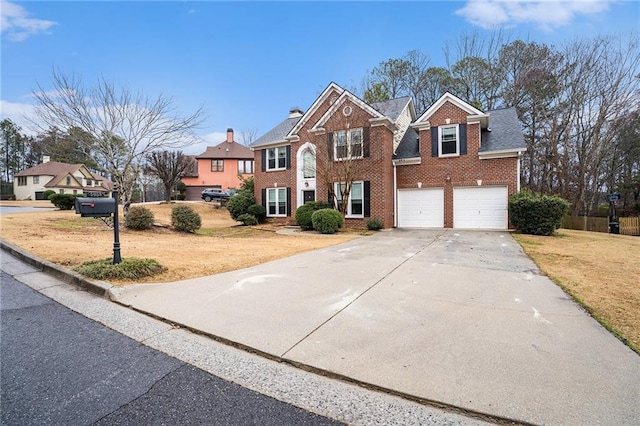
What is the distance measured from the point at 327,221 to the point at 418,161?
6.11 meters

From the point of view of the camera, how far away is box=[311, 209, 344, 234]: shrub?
1470cm

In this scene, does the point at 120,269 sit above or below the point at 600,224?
above

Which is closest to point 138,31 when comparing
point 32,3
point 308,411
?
point 32,3

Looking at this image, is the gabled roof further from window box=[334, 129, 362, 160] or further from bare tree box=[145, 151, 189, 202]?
window box=[334, 129, 362, 160]

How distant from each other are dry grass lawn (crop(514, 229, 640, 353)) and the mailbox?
7.78 meters

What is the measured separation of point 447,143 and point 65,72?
57.2 feet

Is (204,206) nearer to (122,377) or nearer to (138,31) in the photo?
(138,31)

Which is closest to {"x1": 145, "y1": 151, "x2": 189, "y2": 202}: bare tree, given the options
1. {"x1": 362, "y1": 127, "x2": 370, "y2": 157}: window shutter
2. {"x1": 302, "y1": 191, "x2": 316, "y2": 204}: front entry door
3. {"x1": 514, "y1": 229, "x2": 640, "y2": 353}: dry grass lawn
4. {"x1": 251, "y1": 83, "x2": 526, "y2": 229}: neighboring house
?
{"x1": 302, "y1": 191, "x2": 316, "y2": 204}: front entry door

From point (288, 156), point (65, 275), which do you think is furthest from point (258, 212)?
point (65, 275)

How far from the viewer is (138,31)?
12.3 m

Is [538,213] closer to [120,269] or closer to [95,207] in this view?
[120,269]

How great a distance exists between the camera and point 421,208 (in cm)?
1672

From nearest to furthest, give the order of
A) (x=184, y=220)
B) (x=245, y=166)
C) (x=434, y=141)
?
1. (x=184, y=220)
2. (x=434, y=141)
3. (x=245, y=166)

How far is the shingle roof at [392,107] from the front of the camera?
1800cm
